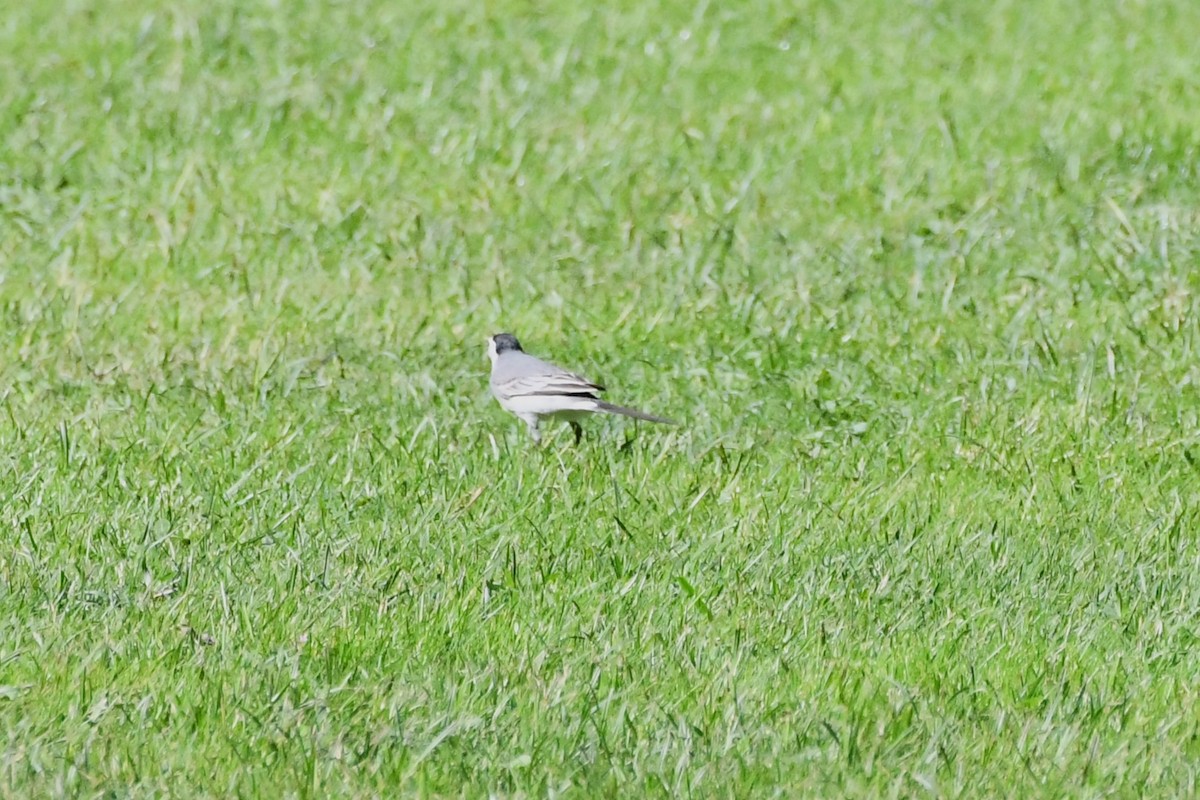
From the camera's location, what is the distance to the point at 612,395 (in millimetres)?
7801

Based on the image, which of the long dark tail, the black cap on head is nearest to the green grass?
the long dark tail

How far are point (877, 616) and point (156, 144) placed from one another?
20.6 feet

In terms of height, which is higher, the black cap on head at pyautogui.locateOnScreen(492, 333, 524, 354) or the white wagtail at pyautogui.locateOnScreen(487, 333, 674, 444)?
the white wagtail at pyautogui.locateOnScreen(487, 333, 674, 444)

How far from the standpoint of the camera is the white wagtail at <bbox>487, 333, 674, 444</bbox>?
7020mm

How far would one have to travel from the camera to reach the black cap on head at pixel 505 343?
767 centimetres

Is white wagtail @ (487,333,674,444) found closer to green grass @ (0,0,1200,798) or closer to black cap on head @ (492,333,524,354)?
green grass @ (0,0,1200,798)

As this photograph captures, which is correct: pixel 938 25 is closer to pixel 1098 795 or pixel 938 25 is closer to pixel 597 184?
pixel 597 184

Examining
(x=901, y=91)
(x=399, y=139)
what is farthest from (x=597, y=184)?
(x=901, y=91)

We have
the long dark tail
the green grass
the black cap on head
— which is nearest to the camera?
the green grass

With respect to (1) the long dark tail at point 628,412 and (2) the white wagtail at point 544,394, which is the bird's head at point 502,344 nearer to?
(2) the white wagtail at point 544,394

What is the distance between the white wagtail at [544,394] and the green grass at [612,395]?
0.15m

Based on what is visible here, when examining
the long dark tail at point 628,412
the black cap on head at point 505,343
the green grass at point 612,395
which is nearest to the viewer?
the green grass at point 612,395

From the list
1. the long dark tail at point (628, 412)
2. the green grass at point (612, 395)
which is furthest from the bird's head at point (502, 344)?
the long dark tail at point (628, 412)

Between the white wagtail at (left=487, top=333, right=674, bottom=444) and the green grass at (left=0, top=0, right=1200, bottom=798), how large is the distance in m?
0.15
